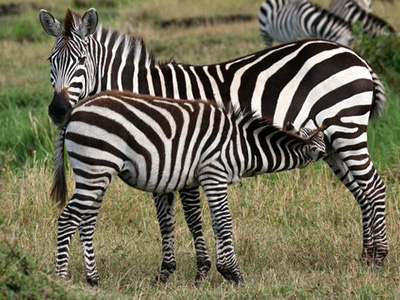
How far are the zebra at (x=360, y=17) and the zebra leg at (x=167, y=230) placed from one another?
23.0 feet

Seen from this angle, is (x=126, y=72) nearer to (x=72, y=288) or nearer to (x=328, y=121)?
(x=328, y=121)

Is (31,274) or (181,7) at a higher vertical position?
(31,274)

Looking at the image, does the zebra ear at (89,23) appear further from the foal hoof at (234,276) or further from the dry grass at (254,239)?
the foal hoof at (234,276)

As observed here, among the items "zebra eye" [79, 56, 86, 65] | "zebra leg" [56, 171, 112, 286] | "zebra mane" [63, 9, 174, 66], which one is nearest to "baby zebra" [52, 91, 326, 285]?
"zebra leg" [56, 171, 112, 286]

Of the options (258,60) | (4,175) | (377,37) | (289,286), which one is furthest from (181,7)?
(289,286)

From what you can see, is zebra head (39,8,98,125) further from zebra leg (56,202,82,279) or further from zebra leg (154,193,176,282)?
zebra leg (154,193,176,282)

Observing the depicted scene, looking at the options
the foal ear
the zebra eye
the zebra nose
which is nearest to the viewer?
the zebra nose

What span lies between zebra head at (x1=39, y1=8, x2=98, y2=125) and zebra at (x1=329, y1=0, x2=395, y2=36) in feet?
23.1

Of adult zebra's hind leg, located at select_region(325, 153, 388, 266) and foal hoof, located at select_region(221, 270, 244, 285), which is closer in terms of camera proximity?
foal hoof, located at select_region(221, 270, 244, 285)

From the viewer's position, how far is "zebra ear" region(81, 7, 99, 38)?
7.09 metres

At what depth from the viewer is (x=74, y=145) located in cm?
629

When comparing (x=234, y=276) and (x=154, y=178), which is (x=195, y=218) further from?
(x=154, y=178)

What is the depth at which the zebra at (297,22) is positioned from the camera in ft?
50.4

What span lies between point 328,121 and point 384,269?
117 cm
